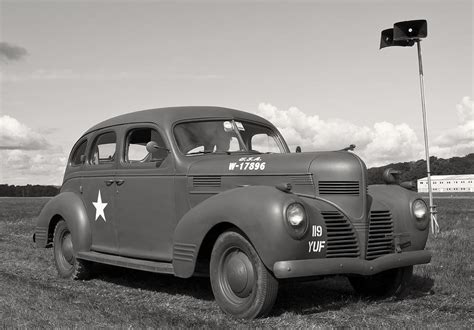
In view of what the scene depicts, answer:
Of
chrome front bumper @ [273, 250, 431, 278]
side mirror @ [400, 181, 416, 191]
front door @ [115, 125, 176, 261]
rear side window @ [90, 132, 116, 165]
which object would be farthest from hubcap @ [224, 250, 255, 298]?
rear side window @ [90, 132, 116, 165]

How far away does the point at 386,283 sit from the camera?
6551 millimetres

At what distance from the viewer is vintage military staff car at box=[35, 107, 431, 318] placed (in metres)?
5.21

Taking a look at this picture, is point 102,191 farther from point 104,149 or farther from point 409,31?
point 409,31

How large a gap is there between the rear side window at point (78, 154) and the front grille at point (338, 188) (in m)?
3.96

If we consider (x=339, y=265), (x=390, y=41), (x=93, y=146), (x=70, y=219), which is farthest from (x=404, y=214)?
(x=390, y=41)

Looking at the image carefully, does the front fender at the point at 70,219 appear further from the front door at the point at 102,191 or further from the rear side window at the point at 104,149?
the rear side window at the point at 104,149

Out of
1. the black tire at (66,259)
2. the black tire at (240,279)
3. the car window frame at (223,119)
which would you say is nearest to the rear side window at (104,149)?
the black tire at (66,259)

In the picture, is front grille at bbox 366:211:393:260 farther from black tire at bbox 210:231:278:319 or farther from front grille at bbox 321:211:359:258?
black tire at bbox 210:231:278:319

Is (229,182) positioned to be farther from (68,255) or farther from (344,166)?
(68,255)

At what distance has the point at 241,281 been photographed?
538cm

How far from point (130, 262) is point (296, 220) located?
244 cm

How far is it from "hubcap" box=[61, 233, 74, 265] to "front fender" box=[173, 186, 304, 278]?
2.60 metres

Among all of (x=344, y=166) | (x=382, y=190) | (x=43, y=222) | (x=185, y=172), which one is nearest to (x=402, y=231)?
(x=382, y=190)

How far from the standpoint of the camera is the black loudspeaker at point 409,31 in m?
13.1
